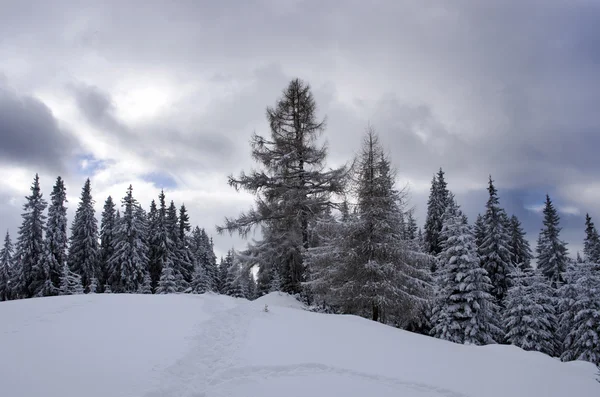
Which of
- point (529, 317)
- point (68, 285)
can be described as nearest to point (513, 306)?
point (529, 317)

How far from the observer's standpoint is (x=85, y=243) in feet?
127

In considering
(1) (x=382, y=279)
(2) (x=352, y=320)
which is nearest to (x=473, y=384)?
(2) (x=352, y=320)

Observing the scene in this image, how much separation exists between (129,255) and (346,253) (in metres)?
31.1

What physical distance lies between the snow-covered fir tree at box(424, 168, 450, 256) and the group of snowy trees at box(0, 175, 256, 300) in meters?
19.8

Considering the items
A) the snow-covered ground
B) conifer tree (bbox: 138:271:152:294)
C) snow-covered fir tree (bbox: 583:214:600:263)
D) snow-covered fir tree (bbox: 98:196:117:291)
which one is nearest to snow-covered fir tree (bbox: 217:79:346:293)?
the snow-covered ground

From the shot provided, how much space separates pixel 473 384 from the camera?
760 cm

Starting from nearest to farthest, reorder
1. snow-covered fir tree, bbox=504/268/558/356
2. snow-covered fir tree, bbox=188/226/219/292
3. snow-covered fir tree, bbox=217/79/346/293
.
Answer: snow-covered fir tree, bbox=217/79/346/293 → snow-covered fir tree, bbox=504/268/558/356 → snow-covered fir tree, bbox=188/226/219/292

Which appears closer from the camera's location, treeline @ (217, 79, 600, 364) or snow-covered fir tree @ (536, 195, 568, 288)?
treeline @ (217, 79, 600, 364)

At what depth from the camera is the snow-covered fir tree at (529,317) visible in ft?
78.7

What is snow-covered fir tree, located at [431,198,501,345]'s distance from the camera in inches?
879

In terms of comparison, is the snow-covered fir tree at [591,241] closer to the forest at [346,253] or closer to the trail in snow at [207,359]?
the forest at [346,253]

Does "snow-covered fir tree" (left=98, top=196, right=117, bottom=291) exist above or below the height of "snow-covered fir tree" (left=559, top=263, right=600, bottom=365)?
above

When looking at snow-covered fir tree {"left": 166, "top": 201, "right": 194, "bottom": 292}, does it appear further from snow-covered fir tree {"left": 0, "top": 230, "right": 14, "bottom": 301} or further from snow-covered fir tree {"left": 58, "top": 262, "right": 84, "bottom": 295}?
snow-covered fir tree {"left": 0, "top": 230, "right": 14, "bottom": 301}

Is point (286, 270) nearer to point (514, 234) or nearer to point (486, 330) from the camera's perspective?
point (486, 330)
